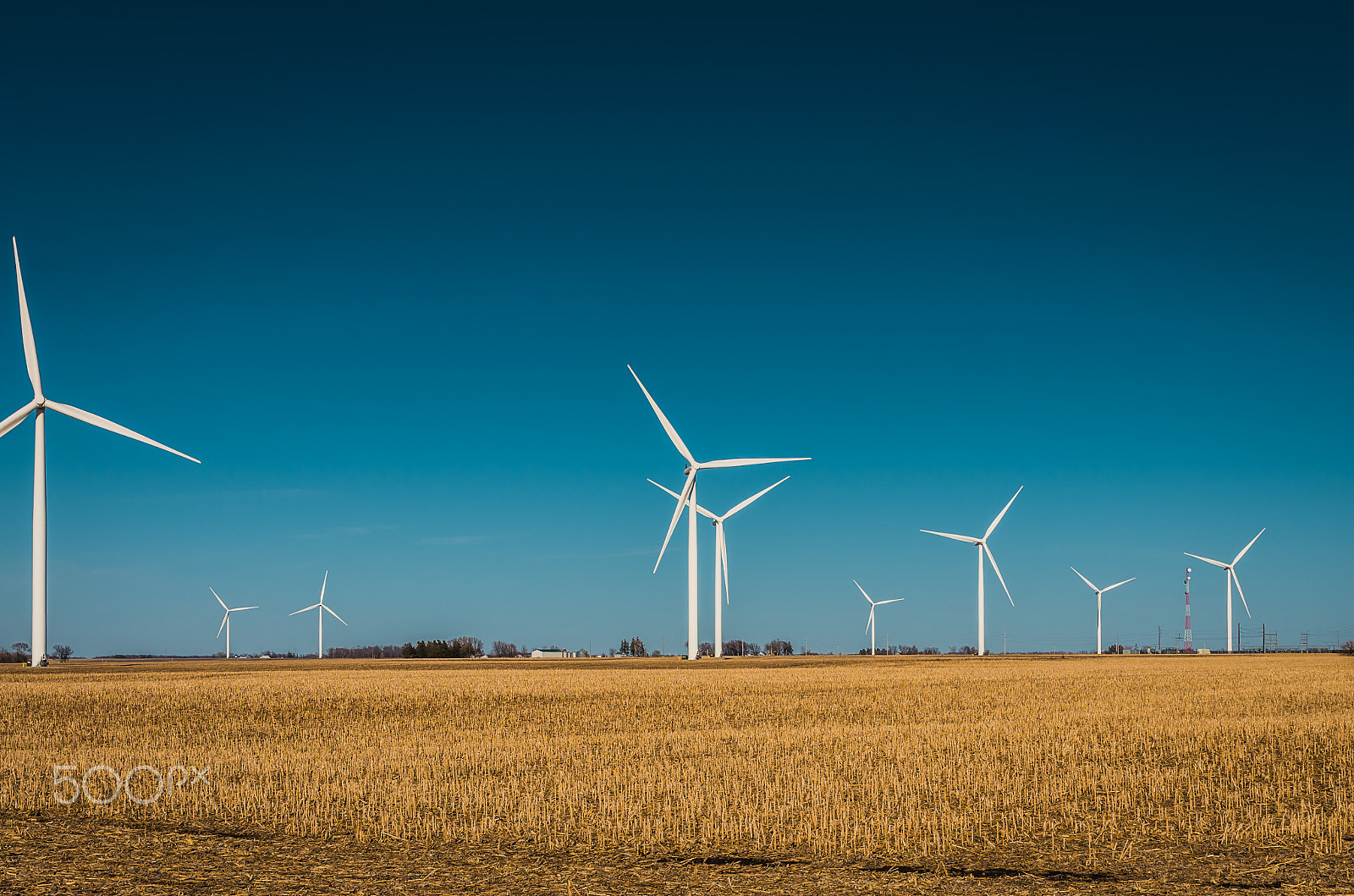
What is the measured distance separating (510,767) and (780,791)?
321 inches

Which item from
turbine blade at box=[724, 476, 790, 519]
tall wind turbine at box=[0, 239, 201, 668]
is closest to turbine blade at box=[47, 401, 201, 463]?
tall wind turbine at box=[0, 239, 201, 668]

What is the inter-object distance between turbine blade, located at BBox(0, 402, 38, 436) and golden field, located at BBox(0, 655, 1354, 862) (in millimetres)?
27951

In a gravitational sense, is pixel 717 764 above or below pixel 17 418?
below

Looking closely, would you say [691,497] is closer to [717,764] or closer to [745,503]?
[745,503]

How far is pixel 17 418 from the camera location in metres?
77.0

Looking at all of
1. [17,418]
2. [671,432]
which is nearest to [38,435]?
[17,418]

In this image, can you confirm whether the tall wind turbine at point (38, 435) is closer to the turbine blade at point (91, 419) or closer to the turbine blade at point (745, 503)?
the turbine blade at point (91, 419)

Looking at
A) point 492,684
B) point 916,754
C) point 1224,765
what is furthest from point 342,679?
point 1224,765

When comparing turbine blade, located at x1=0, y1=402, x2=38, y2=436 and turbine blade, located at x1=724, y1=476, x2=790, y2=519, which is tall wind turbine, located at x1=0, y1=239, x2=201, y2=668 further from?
turbine blade, located at x1=724, y1=476, x2=790, y2=519

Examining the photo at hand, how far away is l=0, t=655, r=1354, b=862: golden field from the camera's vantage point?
67.6 feet

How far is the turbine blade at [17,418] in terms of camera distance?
7525 centimetres

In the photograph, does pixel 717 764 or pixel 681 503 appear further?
pixel 681 503

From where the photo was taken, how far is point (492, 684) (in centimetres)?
5975

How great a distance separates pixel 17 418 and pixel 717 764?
67.3 meters
